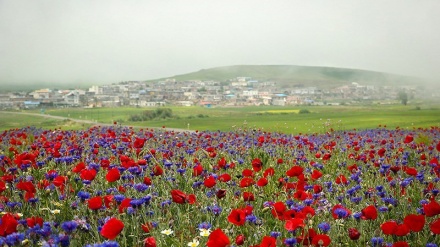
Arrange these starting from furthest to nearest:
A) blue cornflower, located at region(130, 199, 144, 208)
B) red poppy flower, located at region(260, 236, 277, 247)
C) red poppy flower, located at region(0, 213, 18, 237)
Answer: blue cornflower, located at region(130, 199, 144, 208)
red poppy flower, located at region(0, 213, 18, 237)
red poppy flower, located at region(260, 236, 277, 247)

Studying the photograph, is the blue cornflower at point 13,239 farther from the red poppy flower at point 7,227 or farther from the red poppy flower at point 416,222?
the red poppy flower at point 416,222

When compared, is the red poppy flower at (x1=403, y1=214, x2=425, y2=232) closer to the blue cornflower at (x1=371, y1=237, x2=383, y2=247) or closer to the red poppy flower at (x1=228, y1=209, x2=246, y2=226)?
the blue cornflower at (x1=371, y1=237, x2=383, y2=247)

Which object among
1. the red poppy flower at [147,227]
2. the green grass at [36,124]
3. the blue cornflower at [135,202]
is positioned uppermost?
the blue cornflower at [135,202]

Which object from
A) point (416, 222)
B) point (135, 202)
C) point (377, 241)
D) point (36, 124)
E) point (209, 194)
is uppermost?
point (416, 222)

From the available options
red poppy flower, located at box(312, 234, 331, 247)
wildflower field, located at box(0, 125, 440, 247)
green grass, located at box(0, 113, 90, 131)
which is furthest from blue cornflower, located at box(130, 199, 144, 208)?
green grass, located at box(0, 113, 90, 131)

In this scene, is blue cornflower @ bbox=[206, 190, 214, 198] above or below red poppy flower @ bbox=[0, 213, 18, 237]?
below

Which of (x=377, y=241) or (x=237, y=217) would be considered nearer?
(x=237, y=217)

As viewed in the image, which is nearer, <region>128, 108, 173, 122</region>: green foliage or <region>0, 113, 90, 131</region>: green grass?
<region>0, 113, 90, 131</region>: green grass

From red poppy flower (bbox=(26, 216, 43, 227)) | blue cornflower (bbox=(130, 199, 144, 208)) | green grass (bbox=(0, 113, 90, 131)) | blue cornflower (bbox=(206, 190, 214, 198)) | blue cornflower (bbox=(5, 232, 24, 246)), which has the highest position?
blue cornflower (bbox=(5, 232, 24, 246))

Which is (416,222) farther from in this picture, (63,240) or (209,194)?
(209,194)

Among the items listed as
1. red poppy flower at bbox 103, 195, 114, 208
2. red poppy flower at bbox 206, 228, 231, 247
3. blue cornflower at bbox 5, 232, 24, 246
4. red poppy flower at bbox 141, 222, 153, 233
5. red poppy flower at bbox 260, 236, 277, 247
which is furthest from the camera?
red poppy flower at bbox 103, 195, 114, 208

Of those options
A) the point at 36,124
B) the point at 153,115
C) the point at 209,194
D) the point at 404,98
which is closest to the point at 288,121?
the point at 153,115

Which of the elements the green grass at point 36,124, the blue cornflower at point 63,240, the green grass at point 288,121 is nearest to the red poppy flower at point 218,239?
the blue cornflower at point 63,240
